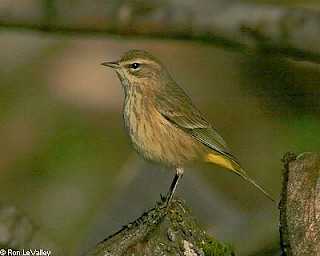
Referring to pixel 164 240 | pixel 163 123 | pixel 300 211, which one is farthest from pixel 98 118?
pixel 300 211

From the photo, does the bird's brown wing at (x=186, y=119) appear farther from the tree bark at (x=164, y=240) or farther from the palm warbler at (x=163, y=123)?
the tree bark at (x=164, y=240)

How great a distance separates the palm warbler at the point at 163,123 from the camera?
4.84 meters

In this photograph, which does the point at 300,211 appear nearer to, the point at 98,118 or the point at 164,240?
the point at 164,240

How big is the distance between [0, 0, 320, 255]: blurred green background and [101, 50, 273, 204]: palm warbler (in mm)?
1333

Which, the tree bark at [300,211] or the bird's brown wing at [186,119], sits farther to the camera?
the bird's brown wing at [186,119]

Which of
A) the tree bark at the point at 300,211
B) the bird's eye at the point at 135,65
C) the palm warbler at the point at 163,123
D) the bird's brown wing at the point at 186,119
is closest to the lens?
the tree bark at the point at 300,211

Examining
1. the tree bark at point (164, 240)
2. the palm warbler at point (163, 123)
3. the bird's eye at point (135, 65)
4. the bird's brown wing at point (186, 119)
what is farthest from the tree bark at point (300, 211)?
the bird's eye at point (135, 65)

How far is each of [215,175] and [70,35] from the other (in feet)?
10.8

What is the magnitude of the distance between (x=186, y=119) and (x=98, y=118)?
306cm

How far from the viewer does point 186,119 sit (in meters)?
5.03

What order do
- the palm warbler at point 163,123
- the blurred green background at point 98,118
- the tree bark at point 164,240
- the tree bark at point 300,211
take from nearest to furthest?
the tree bark at point 300,211 → the tree bark at point 164,240 → the palm warbler at point 163,123 → the blurred green background at point 98,118

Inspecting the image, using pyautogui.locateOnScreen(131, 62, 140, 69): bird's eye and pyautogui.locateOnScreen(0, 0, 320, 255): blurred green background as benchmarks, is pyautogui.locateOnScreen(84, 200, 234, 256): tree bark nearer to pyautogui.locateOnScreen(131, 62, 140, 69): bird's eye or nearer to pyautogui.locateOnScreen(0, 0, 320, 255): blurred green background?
pyautogui.locateOnScreen(131, 62, 140, 69): bird's eye

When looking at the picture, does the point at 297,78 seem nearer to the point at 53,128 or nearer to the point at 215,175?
the point at 215,175

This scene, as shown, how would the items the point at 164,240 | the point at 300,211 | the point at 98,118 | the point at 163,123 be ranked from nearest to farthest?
the point at 300,211 < the point at 164,240 < the point at 163,123 < the point at 98,118
